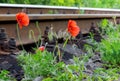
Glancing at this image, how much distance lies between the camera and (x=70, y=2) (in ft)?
50.3

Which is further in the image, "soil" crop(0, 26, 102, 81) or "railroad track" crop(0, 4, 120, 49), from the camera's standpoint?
"railroad track" crop(0, 4, 120, 49)

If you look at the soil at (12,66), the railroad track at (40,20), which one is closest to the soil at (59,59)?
the soil at (12,66)

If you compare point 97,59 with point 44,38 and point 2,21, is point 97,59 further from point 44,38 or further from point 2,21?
point 2,21

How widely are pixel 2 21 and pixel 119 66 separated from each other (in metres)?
1.37

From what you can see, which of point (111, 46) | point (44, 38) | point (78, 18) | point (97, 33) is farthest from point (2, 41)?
point (78, 18)

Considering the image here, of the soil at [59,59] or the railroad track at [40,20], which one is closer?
the soil at [59,59]

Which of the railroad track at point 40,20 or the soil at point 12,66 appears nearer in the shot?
the soil at point 12,66

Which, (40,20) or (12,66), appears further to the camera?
(40,20)

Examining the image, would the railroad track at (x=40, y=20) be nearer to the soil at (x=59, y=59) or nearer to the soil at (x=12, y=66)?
the soil at (x=59, y=59)

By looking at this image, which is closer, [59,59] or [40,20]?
[59,59]

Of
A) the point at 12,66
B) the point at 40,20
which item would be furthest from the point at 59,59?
the point at 40,20

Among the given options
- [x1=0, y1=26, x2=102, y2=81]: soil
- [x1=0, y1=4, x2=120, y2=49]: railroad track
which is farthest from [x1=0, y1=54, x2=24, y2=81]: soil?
[x1=0, y1=4, x2=120, y2=49]: railroad track

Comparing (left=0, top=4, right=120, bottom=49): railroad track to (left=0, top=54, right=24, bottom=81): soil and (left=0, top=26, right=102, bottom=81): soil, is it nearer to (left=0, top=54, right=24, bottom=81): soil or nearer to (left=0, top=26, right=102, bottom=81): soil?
(left=0, top=26, right=102, bottom=81): soil

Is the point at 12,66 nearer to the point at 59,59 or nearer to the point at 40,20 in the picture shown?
the point at 59,59
